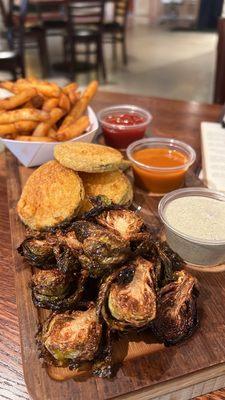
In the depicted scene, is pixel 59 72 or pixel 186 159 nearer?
pixel 186 159

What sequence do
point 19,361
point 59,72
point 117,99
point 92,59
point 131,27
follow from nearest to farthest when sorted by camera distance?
point 19,361 → point 117,99 → point 59,72 → point 92,59 → point 131,27

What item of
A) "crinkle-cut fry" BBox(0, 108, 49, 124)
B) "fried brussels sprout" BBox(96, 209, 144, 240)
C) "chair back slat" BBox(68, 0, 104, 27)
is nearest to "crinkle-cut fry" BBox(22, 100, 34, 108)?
"crinkle-cut fry" BBox(0, 108, 49, 124)

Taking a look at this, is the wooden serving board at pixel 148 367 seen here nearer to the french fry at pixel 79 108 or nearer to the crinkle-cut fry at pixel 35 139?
the crinkle-cut fry at pixel 35 139

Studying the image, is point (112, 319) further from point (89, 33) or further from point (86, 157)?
point (89, 33)

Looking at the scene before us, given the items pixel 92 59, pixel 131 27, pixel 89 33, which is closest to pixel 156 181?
pixel 89 33

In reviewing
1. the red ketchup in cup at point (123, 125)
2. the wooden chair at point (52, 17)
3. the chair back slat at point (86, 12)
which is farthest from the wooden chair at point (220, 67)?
the wooden chair at point (52, 17)

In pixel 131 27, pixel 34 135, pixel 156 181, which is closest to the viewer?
pixel 156 181
